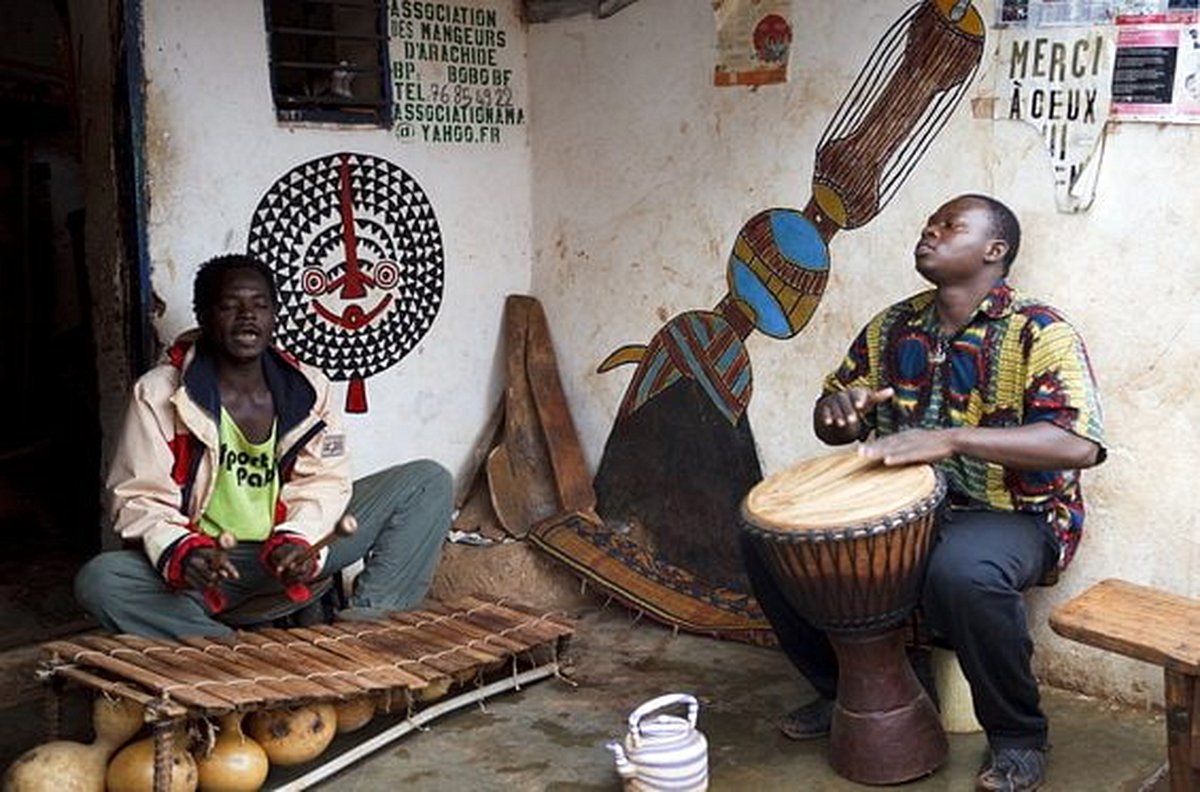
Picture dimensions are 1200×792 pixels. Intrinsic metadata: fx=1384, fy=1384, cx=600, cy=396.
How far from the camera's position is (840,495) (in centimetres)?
340

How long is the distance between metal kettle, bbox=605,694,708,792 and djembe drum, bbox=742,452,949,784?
0.43 meters

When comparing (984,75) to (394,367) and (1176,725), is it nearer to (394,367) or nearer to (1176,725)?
(1176,725)

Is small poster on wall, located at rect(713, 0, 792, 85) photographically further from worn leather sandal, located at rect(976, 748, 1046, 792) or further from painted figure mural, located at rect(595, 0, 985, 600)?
worn leather sandal, located at rect(976, 748, 1046, 792)

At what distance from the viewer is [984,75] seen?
407cm

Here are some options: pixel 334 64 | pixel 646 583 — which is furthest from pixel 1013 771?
pixel 334 64

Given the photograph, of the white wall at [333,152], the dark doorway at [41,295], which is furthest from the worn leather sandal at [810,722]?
the dark doorway at [41,295]

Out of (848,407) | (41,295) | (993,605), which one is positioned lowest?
(993,605)

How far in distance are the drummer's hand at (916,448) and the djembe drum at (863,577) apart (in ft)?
0.10

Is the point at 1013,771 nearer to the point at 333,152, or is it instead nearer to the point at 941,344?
the point at 941,344

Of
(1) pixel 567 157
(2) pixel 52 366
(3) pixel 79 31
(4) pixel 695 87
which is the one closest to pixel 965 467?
(4) pixel 695 87

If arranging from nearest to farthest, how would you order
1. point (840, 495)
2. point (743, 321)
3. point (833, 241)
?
point (840, 495), point (833, 241), point (743, 321)

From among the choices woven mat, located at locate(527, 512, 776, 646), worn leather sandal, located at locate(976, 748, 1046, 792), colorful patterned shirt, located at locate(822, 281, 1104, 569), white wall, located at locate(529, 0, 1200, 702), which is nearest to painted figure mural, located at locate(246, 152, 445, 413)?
white wall, located at locate(529, 0, 1200, 702)

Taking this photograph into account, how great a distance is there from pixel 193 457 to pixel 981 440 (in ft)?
7.06

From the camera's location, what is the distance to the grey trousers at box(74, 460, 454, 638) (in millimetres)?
3770
